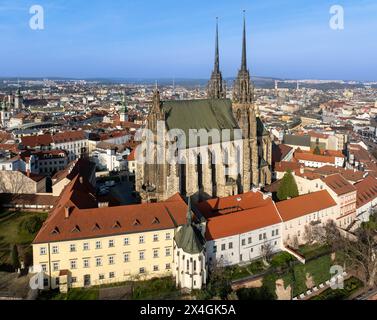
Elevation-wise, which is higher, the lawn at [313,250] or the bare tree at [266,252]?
the bare tree at [266,252]

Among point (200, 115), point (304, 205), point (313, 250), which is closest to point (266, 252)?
point (313, 250)

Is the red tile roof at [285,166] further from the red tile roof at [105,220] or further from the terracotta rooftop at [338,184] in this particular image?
the red tile roof at [105,220]

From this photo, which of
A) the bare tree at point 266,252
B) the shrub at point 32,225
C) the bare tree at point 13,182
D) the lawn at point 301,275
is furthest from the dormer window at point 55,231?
the bare tree at point 13,182

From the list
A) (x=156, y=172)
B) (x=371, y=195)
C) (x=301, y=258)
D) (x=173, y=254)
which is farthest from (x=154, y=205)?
(x=371, y=195)

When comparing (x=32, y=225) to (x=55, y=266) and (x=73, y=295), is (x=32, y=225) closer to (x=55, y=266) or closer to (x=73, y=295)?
(x=55, y=266)

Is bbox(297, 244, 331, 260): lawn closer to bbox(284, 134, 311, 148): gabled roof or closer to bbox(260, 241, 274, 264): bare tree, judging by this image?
bbox(260, 241, 274, 264): bare tree

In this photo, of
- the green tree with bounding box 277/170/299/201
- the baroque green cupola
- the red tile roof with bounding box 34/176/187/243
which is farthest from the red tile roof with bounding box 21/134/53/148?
the baroque green cupola
